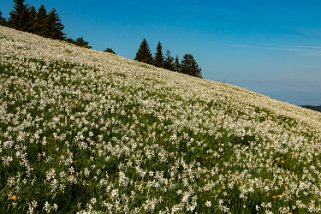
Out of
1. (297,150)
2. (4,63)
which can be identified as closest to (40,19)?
(4,63)

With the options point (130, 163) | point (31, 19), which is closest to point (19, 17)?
point (31, 19)

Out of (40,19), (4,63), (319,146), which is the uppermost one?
(40,19)

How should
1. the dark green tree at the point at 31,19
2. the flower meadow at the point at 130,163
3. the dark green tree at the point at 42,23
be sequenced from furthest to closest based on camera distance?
the dark green tree at the point at 31,19
the dark green tree at the point at 42,23
the flower meadow at the point at 130,163

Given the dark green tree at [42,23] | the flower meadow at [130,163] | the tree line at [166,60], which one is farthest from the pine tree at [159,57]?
the flower meadow at [130,163]

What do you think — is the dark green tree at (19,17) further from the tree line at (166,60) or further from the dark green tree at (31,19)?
the tree line at (166,60)

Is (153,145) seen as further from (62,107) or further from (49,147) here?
(62,107)

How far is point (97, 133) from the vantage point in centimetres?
721

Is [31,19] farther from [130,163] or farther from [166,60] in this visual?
[130,163]

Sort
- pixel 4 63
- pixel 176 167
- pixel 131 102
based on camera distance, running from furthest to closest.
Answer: pixel 4 63
pixel 131 102
pixel 176 167

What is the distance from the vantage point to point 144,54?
11506 cm

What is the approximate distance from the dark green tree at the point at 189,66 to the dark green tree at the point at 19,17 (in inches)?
2238

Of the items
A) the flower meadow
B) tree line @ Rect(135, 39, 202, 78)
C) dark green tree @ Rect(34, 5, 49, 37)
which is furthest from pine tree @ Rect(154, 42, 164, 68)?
the flower meadow

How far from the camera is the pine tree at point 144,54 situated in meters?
115

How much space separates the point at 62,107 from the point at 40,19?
337 feet
